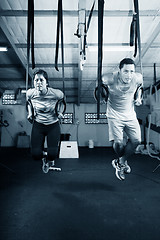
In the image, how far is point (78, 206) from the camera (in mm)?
2723

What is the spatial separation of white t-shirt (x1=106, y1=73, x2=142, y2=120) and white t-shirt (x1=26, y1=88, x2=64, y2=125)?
0.60 metres

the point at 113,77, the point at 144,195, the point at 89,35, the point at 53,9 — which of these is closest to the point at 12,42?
the point at 53,9

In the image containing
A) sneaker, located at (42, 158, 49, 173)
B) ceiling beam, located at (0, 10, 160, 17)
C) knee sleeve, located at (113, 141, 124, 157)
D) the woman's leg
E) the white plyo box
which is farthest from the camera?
the white plyo box

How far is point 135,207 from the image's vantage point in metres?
2.69

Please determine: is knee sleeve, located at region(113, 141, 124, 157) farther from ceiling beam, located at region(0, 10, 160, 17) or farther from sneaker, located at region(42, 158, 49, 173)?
ceiling beam, located at region(0, 10, 160, 17)

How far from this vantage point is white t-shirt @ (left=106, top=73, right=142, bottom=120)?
1.51 meters

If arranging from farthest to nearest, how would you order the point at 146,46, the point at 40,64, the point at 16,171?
the point at 40,64, the point at 16,171, the point at 146,46

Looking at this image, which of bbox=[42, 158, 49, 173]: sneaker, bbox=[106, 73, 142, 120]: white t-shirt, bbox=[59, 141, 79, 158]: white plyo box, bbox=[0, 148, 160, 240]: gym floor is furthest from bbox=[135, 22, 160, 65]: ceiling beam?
bbox=[59, 141, 79, 158]: white plyo box

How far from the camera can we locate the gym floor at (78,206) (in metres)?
2.06

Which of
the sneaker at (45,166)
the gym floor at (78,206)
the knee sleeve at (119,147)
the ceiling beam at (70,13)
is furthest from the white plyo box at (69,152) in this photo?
the knee sleeve at (119,147)

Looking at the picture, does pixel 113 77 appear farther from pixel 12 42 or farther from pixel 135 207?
pixel 12 42

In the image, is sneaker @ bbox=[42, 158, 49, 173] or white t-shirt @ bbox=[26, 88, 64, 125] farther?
sneaker @ bbox=[42, 158, 49, 173]

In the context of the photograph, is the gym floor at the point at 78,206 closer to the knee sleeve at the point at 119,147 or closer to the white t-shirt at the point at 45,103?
the knee sleeve at the point at 119,147

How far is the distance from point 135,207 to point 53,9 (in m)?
3.31
